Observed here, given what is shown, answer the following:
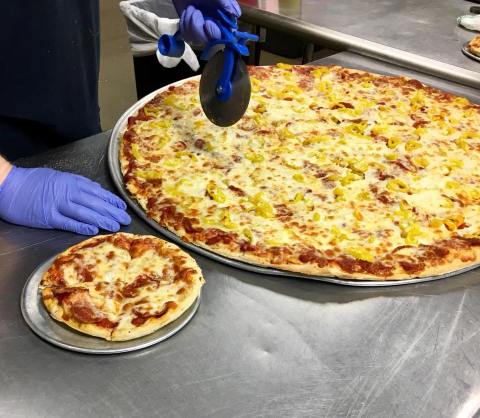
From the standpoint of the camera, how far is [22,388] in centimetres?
144

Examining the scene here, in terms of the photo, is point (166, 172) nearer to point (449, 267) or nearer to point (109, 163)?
point (109, 163)

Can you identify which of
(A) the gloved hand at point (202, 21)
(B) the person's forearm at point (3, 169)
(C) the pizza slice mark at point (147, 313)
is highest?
(A) the gloved hand at point (202, 21)

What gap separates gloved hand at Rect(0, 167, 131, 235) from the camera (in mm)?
1956

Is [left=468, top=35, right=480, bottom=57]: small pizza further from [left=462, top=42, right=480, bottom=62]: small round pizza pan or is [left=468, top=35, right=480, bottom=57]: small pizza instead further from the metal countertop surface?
the metal countertop surface

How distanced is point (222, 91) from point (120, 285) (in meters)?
0.84

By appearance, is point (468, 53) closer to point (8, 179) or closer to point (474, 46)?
point (474, 46)

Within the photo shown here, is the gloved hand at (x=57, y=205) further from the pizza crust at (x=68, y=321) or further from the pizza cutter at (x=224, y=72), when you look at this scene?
the pizza cutter at (x=224, y=72)

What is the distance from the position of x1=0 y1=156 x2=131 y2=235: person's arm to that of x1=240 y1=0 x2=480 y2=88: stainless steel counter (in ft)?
6.83

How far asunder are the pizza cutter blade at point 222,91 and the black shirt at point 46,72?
2.18 ft

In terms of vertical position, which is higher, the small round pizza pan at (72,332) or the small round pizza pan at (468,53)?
the small round pizza pan at (468,53)

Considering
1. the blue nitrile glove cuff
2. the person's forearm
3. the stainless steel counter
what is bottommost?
the stainless steel counter

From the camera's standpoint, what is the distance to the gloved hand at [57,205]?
1956 millimetres

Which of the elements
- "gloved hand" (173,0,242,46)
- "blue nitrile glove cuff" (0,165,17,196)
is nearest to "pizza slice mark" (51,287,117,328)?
"blue nitrile glove cuff" (0,165,17,196)

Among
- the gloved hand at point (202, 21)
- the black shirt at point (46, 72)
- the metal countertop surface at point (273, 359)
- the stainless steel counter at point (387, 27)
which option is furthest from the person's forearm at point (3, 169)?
the stainless steel counter at point (387, 27)
